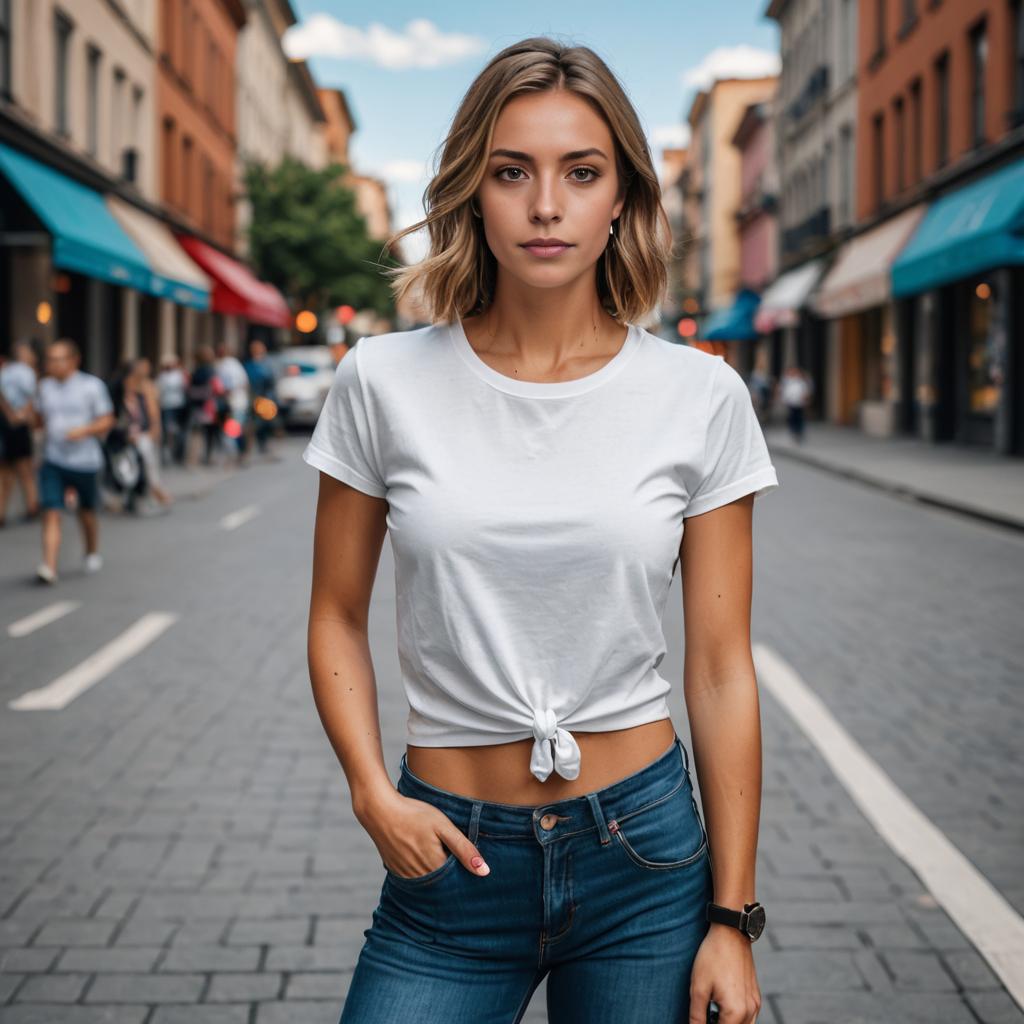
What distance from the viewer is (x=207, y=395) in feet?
79.5

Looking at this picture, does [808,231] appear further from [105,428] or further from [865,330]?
[105,428]

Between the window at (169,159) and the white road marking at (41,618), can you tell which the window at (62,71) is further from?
the white road marking at (41,618)

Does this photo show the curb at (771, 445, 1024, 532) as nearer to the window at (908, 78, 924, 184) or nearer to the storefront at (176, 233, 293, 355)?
the window at (908, 78, 924, 184)

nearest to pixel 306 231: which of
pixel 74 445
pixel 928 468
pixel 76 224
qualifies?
pixel 76 224

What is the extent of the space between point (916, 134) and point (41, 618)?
90.6ft

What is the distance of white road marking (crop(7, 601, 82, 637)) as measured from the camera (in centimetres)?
909

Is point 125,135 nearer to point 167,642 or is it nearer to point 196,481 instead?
point 196,481

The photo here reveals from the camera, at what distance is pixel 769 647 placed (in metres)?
8.55

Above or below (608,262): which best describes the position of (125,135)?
above

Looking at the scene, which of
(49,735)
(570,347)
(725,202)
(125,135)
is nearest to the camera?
(570,347)

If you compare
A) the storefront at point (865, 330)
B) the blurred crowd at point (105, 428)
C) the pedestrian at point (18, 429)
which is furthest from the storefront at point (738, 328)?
the pedestrian at point (18, 429)

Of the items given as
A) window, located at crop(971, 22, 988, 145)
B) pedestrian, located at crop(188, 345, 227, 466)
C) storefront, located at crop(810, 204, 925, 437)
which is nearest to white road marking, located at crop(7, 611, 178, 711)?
pedestrian, located at crop(188, 345, 227, 466)

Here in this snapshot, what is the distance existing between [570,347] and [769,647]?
22.2ft

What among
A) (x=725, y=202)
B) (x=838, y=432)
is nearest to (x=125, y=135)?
(x=838, y=432)
